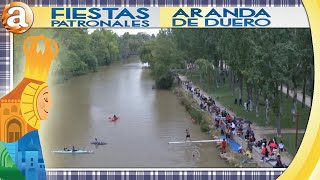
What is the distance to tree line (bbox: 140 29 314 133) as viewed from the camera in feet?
29.6

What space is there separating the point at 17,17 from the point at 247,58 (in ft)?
19.7

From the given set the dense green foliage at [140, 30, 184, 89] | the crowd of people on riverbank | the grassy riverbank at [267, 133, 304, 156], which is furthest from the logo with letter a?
the dense green foliage at [140, 30, 184, 89]

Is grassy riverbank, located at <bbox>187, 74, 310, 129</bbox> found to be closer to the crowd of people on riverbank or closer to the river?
the crowd of people on riverbank

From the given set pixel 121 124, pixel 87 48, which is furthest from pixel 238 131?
pixel 87 48

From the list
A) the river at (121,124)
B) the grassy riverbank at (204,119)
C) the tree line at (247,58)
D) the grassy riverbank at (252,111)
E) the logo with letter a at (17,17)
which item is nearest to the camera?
the logo with letter a at (17,17)

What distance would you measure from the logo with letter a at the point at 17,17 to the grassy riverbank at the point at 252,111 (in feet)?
14.6

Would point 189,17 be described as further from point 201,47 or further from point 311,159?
point 201,47

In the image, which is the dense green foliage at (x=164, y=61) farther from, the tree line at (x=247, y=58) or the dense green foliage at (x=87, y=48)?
the dense green foliage at (x=87, y=48)

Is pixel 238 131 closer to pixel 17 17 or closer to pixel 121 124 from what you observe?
pixel 121 124

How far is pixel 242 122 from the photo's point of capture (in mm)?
10477

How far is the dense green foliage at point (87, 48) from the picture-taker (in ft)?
25.7

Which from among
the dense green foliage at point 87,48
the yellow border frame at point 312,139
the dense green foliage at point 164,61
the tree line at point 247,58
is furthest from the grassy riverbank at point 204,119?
the dense green foliage at point 87,48

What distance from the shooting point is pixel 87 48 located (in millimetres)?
11844

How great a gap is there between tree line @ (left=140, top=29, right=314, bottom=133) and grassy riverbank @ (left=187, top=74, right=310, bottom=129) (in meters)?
0.17
